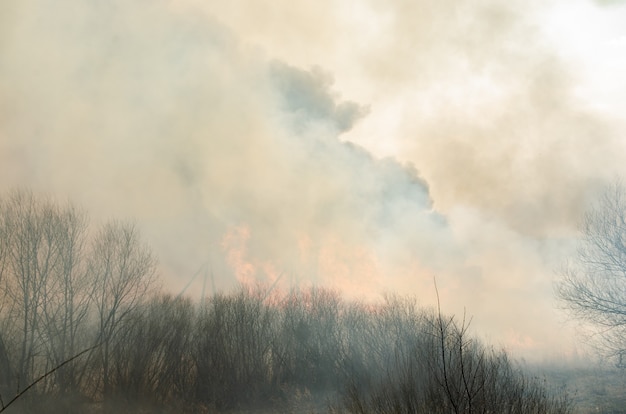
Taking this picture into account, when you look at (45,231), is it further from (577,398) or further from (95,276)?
(577,398)

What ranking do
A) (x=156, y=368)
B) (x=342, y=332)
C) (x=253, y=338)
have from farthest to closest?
(x=342, y=332) → (x=253, y=338) → (x=156, y=368)

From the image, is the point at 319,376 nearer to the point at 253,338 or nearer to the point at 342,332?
the point at 342,332

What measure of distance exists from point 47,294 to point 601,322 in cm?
3008

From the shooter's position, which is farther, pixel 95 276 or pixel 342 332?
pixel 342 332

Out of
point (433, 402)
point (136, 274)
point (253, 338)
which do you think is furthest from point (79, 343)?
point (433, 402)

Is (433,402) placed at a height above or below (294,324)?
below

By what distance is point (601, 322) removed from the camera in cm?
2595

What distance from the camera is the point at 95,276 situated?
2408 centimetres

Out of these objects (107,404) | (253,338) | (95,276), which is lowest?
(107,404)

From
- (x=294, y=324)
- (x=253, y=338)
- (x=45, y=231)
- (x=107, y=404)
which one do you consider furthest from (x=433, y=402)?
(x=294, y=324)

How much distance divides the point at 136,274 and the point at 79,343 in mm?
4633

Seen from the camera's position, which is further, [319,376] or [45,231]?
[319,376]

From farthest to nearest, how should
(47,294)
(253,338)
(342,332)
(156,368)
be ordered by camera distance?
(342,332) → (253,338) → (156,368) → (47,294)

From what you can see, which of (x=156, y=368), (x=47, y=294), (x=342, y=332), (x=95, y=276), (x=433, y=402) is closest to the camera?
(x=433, y=402)
